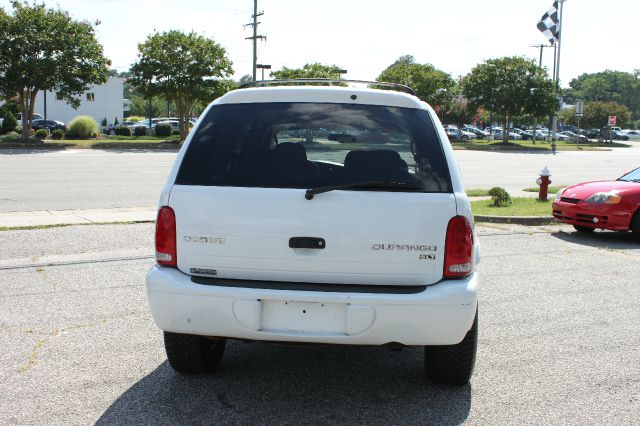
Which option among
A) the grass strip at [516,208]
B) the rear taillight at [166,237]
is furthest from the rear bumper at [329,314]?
the grass strip at [516,208]

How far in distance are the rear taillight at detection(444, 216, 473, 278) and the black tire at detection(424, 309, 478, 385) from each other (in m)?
0.49

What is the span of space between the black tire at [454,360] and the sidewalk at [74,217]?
7291 millimetres

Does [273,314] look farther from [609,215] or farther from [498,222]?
[498,222]

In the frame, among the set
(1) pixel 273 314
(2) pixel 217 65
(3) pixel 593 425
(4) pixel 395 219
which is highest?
(2) pixel 217 65

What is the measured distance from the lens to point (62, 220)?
34.7ft

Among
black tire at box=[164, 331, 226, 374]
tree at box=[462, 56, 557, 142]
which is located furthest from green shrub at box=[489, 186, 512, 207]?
tree at box=[462, 56, 557, 142]

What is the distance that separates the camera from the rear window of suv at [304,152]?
3.77 metres

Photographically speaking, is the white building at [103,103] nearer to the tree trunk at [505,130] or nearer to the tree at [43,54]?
the tree trunk at [505,130]

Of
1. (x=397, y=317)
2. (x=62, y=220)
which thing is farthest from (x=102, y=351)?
(x=62, y=220)

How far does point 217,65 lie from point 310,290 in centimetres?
3949

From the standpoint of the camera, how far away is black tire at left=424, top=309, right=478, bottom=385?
405 centimetres

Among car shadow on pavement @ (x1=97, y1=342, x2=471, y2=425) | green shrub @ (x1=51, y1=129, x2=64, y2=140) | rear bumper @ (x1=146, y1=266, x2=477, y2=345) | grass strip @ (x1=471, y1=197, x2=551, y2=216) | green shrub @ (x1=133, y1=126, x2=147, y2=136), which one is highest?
green shrub @ (x1=133, y1=126, x2=147, y2=136)

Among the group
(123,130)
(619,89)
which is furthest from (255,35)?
(619,89)

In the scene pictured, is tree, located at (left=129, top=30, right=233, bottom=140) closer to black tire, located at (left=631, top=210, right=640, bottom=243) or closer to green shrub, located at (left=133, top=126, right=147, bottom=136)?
green shrub, located at (left=133, top=126, right=147, bottom=136)
